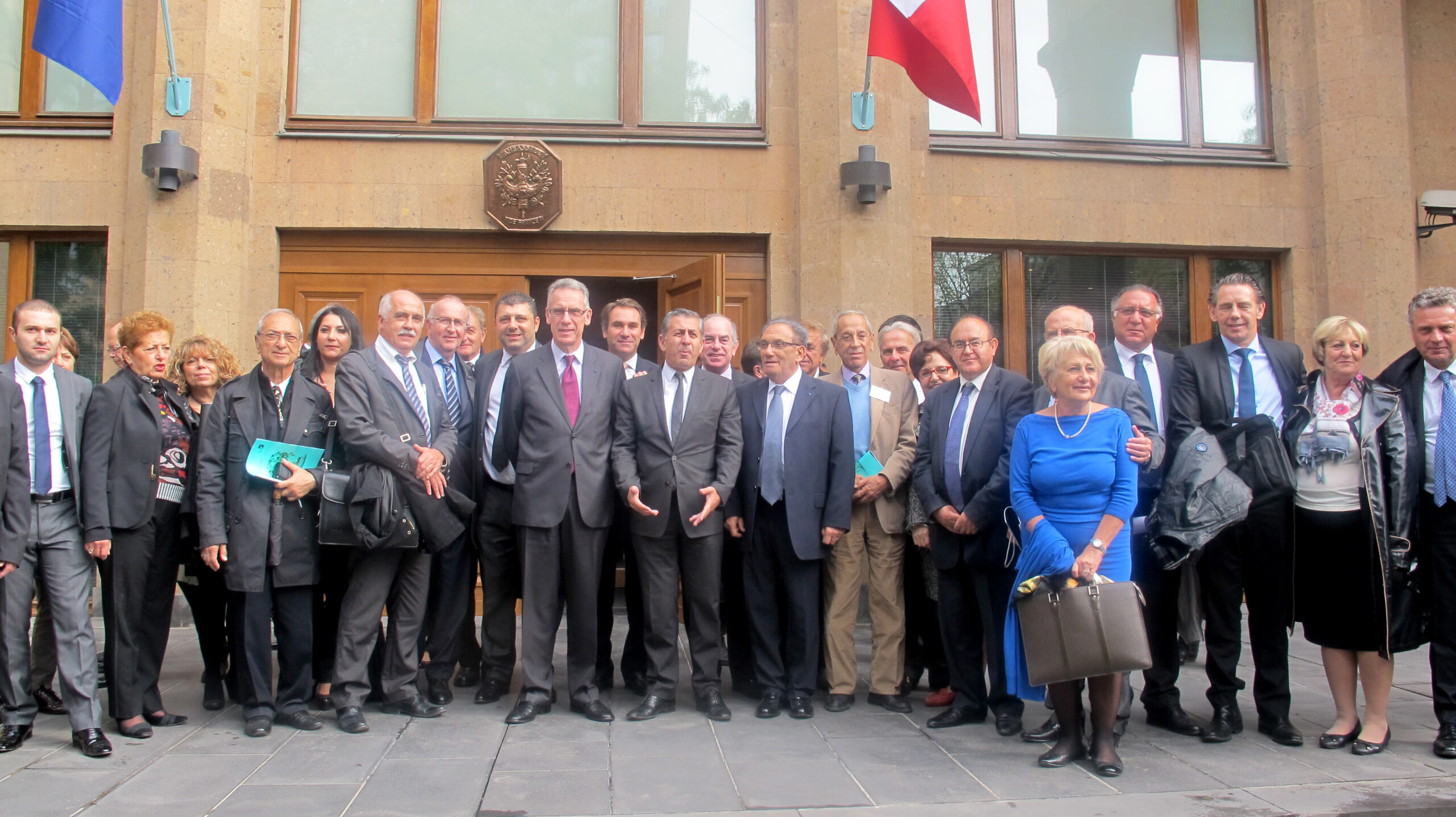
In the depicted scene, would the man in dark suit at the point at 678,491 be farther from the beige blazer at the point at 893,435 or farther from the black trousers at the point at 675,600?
the beige blazer at the point at 893,435

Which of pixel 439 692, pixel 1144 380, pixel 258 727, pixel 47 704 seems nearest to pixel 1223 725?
pixel 1144 380

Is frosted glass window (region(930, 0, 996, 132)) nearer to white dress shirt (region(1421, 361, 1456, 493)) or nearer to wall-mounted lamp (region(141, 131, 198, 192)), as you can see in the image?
white dress shirt (region(1421, 361, 1456, 493))

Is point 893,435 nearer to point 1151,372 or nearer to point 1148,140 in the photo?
point 1151,372

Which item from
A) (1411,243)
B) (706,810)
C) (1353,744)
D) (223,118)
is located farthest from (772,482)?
(1411,243)

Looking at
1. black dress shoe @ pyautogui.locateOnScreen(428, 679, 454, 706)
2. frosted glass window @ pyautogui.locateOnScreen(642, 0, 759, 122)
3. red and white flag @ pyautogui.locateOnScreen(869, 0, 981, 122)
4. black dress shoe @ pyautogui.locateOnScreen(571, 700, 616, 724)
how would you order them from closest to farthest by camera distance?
black dress shoe @ pyautogui.locateOnScreen(571, 700, 616, 724) < black dress shoe @ pyautogui.locateOnScreen(428, 679, 454, 706) < red and white flag @ pyautogui.locateOnScreen(869, 0, 981, 122) < frosted glass window @ pyautogui.locateOnScreen(642, 0, 759, 122)

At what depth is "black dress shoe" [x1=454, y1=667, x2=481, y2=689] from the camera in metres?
5.95

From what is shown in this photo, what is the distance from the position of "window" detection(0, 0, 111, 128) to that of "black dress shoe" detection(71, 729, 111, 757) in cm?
581

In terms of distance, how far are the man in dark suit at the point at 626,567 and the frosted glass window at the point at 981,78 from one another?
424 cm

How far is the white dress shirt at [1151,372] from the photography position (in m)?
5.29

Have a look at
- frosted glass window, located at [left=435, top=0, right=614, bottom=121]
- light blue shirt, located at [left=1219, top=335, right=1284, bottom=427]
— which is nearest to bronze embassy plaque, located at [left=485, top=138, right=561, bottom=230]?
frosted glass window, located at [left=435, top=0, right=614, bottom=121]

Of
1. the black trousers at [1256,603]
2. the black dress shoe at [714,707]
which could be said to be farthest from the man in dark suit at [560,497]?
the black trousers at [1256,603]

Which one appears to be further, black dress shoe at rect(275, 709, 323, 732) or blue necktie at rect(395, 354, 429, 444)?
blue necktie at rect(395, 354, 429, 444)

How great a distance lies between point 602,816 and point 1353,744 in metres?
3.49

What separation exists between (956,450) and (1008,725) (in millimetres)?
1368
